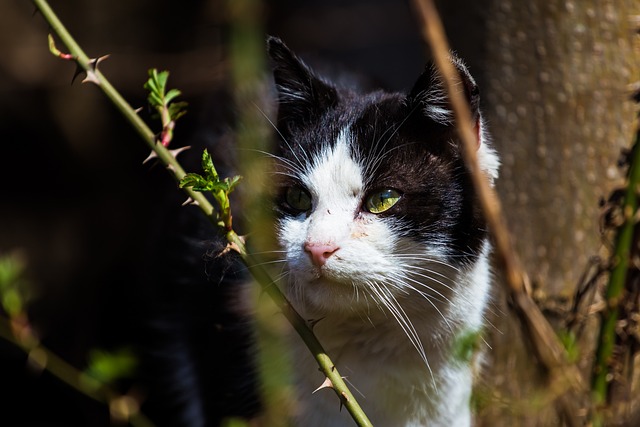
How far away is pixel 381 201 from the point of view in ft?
4.88

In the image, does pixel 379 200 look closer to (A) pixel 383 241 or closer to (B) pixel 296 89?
(A) pixel 383 241

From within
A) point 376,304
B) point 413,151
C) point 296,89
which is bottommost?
point 376,304

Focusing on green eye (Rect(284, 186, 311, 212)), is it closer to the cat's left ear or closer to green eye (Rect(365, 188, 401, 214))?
green eye (Rect(365, 188, 401, 214))

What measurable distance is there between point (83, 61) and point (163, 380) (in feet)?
5.30

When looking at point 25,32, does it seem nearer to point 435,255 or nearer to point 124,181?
point 124,181

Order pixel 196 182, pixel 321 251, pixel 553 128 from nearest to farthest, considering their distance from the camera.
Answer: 1. pixel 196 182
2. pixel 321 251
3. pixel 553 128

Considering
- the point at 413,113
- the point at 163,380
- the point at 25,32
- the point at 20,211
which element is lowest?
the point at 163,380

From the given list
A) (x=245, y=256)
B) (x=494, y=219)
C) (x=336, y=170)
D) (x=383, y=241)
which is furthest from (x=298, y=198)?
(x=494, y=219)

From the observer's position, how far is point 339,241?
4.50 feet

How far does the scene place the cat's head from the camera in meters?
1.41

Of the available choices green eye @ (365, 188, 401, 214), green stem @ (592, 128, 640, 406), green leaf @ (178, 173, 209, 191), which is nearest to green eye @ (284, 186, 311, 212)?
green eye @ (365, 188, 401, 214)

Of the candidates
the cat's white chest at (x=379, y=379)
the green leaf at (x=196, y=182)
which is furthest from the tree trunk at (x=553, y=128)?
the green leaf at (x=196, y=182)

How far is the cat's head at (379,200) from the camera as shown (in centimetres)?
141

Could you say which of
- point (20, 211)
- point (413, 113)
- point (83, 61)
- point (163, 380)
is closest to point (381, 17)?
point (20, 211)
